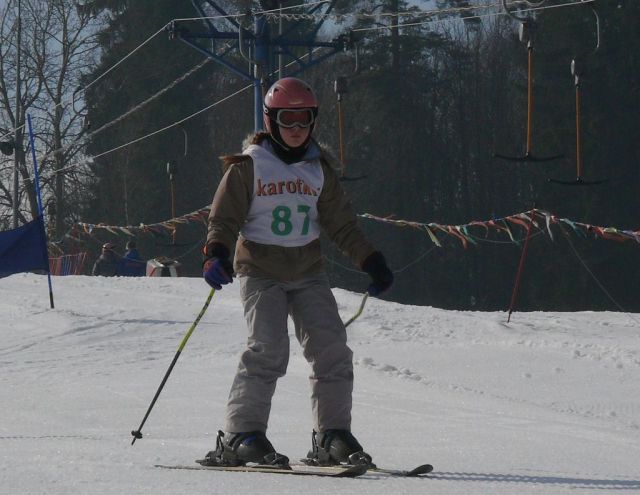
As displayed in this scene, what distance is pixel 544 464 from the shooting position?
180 inches

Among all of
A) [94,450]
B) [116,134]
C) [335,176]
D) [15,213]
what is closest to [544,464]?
[335,176]

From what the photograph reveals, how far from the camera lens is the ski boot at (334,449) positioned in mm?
4281

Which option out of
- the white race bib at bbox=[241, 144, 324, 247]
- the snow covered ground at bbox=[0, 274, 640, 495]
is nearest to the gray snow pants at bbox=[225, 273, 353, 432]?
the white race bib at bbox=[241, 144, 324, 247]

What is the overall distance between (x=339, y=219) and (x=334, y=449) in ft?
2.98

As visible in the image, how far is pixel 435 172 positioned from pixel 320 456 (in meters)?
36.3

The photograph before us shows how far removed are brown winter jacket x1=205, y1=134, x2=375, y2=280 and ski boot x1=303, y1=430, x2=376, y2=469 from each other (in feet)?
2.00

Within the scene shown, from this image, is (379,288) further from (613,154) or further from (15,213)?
(613,154)

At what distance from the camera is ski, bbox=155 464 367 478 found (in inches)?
153

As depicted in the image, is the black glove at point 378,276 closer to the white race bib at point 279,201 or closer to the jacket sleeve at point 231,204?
the white race bib at point 279,201

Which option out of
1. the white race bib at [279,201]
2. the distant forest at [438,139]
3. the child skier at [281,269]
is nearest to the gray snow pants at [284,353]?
the child skier at [281,269]

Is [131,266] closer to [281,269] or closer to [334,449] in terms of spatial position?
[281,269]

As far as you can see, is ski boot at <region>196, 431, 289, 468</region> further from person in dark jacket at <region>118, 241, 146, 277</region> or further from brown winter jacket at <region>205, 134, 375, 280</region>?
person in dark jacket at <region>118, 241, 146, 277</region>

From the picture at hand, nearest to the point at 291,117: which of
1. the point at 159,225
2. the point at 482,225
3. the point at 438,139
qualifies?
the point at 482,225

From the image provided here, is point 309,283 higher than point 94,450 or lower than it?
higher
